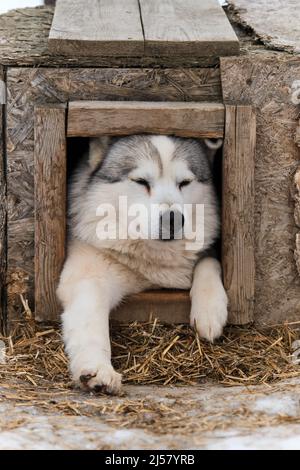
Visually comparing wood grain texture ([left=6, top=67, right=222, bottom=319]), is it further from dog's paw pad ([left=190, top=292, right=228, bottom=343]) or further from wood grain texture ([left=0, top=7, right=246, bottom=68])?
dog's paw pad ([left=190, top=292, right=228, bottom=343])

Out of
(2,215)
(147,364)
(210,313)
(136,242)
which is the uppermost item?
(2,215)

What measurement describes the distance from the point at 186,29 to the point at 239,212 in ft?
3.58

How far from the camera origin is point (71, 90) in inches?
171

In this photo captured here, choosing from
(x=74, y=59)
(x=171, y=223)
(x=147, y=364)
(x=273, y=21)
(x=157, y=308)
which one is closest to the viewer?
(x=171, y=223)

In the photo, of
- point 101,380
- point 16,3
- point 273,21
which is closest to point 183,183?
point 101,380

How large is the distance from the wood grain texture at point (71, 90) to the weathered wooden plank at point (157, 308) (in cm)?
83

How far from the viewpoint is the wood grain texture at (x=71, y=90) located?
433cm

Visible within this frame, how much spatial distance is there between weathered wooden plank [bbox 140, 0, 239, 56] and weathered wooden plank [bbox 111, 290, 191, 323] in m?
1.37

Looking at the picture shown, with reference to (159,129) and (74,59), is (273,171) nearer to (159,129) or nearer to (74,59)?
(159,129)

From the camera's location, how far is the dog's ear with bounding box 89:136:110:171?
4.48 metres

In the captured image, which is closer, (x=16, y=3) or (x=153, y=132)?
(x=153, y=132)

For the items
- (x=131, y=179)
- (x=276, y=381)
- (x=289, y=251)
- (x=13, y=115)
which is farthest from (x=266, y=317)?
(x=13, y=115)

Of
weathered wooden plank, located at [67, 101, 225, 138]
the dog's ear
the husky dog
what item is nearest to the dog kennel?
weathered wooden plank, located at [67, 101, 225, 138]

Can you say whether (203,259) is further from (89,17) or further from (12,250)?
(89,17)
